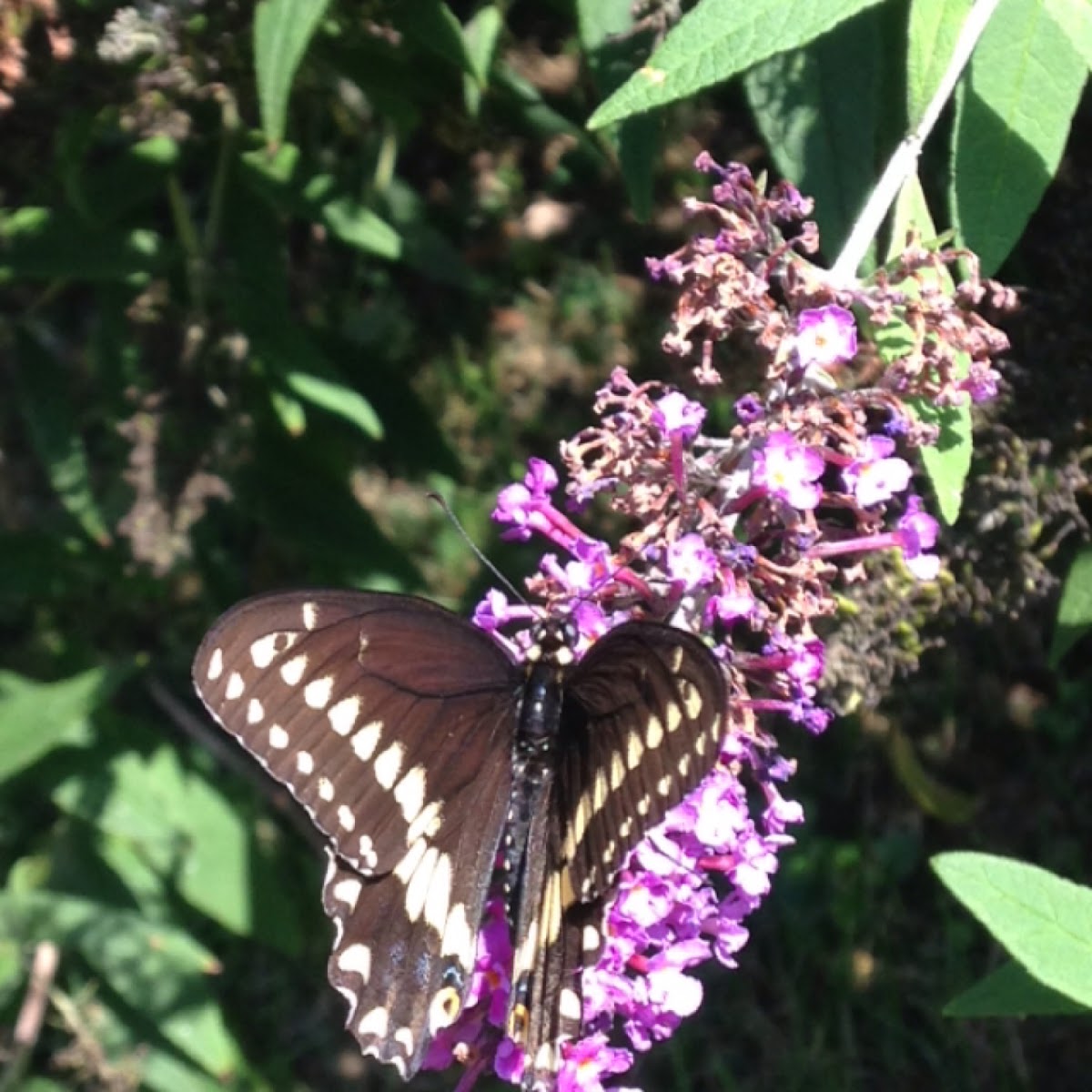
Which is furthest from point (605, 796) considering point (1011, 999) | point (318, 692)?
point (1011, 999)

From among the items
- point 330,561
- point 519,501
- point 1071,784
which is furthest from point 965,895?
point 1071,784

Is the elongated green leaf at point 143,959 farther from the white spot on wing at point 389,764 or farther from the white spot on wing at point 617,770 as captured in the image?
the white spot on wing at point 617,770

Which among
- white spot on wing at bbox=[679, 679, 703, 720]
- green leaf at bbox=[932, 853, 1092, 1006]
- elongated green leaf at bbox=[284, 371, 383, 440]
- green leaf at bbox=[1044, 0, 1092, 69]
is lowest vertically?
elongated green leaf at bbox=[284, 371, 383, 440]

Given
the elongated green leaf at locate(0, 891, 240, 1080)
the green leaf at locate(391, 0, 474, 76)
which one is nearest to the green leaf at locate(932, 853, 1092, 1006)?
the green leaf at locate(391, 0, 474, 76)

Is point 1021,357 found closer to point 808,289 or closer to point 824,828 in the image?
point 808,289

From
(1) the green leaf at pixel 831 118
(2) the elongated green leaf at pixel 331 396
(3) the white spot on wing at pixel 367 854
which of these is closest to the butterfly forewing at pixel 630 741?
(3) the white spot on wing at pixel 367 854

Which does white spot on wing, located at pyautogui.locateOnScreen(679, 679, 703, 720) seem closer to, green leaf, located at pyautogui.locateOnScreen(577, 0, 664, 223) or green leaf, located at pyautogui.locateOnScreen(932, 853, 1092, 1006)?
green leaf, located at pyautogui.locateOnScreen(932, 853, 1092, 1006)
